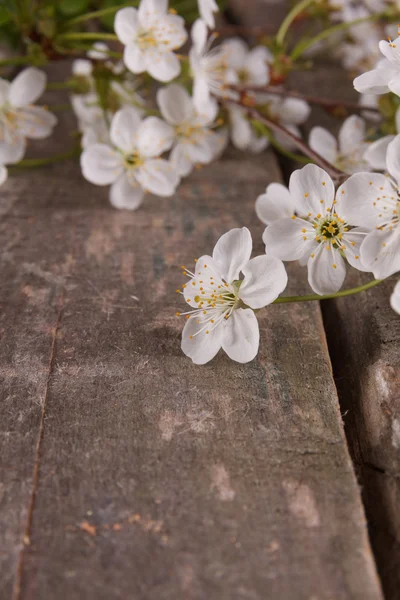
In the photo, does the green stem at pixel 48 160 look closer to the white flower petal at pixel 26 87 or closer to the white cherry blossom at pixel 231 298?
the white flower petal at pixel 26 87

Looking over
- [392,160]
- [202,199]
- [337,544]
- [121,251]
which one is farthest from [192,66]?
[337,544]

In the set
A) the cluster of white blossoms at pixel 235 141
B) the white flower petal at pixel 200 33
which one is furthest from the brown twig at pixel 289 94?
the white flower petal at pixel 200 33

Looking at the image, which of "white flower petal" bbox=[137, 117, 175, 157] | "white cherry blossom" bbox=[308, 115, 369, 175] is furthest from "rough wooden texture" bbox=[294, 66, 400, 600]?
"white flower petal" bbox=[137, 117, 175, 157]

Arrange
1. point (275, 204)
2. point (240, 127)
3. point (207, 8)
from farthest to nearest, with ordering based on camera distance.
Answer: point (240, 127) → point (207, 8) → point (275, 204)

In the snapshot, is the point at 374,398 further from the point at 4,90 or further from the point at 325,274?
the point at 4,90

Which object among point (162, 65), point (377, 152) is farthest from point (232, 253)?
point (162, 65)

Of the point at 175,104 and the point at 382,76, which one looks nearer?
the point at 382,76
